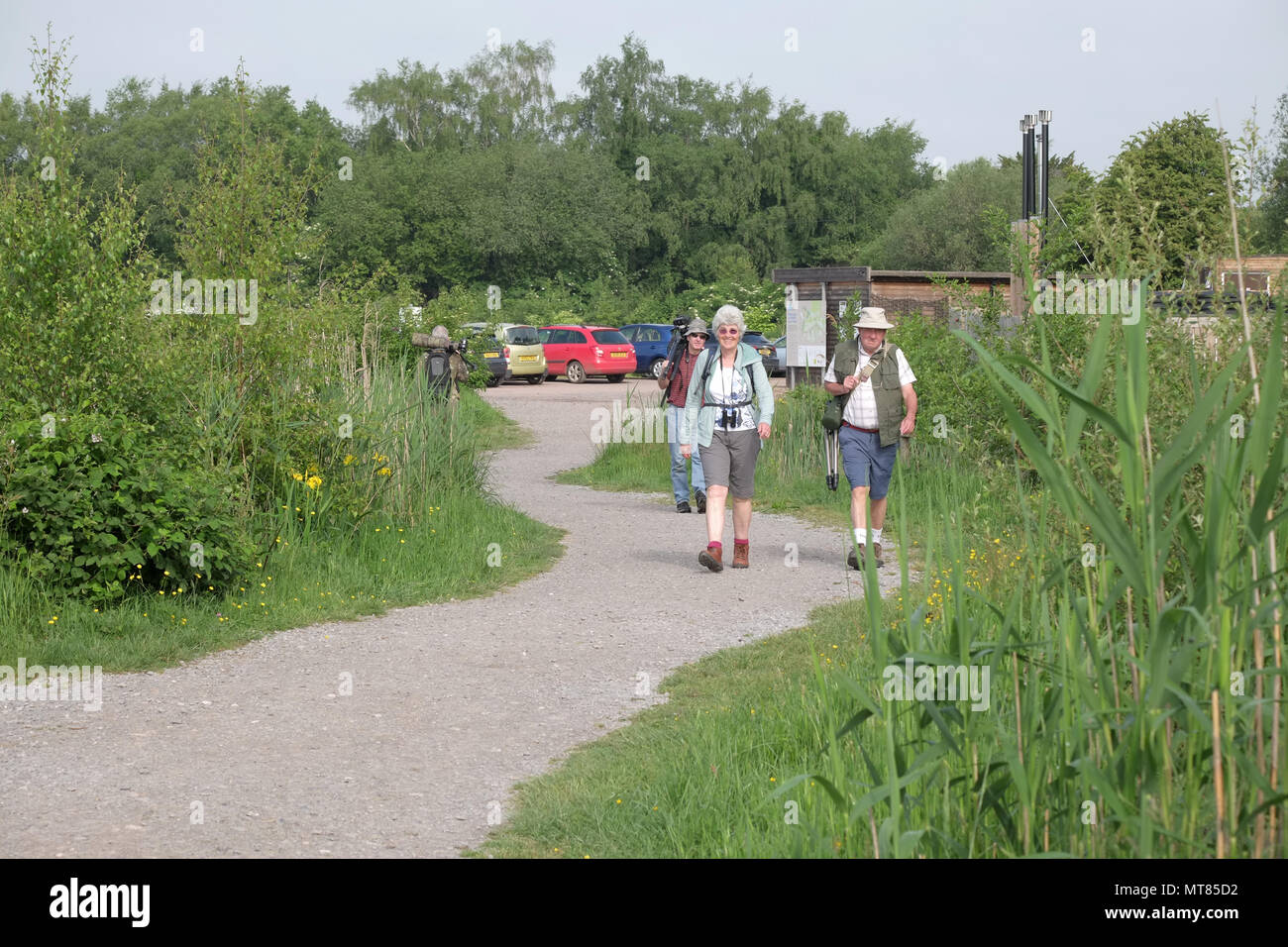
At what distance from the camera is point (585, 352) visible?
40.2 m

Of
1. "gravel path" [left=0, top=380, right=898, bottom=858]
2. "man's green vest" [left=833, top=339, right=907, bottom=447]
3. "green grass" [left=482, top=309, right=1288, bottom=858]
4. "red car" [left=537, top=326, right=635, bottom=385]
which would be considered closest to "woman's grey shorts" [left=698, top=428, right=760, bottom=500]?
"gravel path" [left=0, top=380, right=898, bottom=858]

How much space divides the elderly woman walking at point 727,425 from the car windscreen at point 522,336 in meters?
29.4

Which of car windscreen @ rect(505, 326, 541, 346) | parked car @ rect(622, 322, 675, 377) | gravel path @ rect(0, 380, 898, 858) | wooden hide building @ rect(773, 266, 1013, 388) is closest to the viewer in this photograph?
gravel path @ rect(0, 380, 898, 858)

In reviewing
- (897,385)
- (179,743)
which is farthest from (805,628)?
(179,743)

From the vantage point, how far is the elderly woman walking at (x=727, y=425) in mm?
9750

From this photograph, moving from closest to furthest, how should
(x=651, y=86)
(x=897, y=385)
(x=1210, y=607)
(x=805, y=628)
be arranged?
(x=1210, y=607)
(x=805, y=628)
(x=897, y=385)
(x=651, y=86)

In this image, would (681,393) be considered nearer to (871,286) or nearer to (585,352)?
(871,286)

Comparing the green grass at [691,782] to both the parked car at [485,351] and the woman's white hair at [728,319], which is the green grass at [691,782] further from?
the parked car at [485,351]

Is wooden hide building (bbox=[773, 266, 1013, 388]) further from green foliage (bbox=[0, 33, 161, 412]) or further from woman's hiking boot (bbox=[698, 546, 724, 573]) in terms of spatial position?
green foliage (bbox=[0, 33, 161, 412])

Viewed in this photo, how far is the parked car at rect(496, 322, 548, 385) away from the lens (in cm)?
3809

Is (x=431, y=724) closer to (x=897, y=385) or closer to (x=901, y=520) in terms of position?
(x=901, y=520)

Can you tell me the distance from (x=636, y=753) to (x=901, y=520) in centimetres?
269

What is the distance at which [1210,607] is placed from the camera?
2541 mm

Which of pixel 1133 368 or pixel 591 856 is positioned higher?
pixel 1133 368
